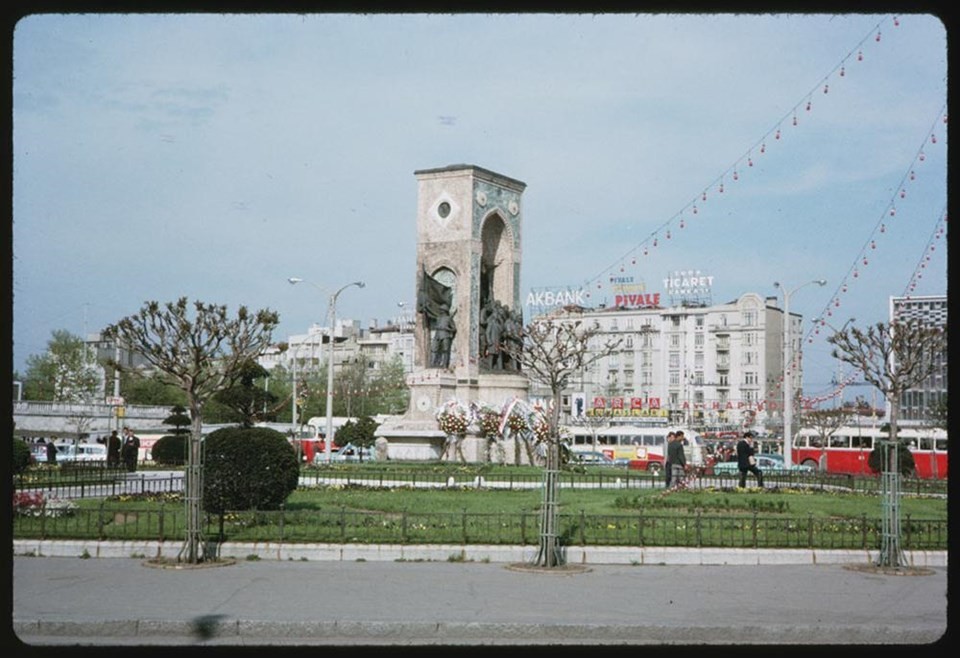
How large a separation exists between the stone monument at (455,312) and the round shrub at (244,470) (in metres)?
23.1

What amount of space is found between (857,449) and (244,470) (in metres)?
42.9

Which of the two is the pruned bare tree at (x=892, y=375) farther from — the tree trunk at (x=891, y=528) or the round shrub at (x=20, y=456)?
the round shrub at (x=20, y=456)

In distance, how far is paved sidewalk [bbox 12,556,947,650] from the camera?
11875 mm

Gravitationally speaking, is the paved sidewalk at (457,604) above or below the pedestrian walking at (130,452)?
below

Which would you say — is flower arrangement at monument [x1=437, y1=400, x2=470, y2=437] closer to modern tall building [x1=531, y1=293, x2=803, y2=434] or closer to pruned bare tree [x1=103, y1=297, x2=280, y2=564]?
pruned bare tree [x1=103, y1=297, x2=280, y2=564]

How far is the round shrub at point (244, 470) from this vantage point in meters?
18.7

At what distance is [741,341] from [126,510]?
94246 mm

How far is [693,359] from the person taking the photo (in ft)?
358

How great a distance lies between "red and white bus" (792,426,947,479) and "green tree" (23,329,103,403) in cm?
4753

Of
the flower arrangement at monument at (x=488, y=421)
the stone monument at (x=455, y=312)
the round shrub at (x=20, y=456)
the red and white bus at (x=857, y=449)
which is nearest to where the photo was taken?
the round shrub at (x=20, y=456)

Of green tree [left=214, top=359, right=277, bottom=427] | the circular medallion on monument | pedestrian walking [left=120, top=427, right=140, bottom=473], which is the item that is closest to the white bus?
the circular medallion on monument

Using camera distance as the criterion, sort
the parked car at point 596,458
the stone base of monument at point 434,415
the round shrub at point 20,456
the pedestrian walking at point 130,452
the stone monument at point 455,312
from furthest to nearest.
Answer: the parked car at point 596,458 → the stone monument at point 455,312 → the stone base of monument at point 434,415 → the pedestrian walking at point 130,452 → the round shrub at point 20,456

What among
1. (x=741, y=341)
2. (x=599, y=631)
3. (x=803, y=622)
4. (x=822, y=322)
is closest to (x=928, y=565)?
(x=803, y=622)

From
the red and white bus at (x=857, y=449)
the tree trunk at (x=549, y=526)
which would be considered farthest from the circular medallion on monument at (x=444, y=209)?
the tree trunk at (x=549, y=526)
